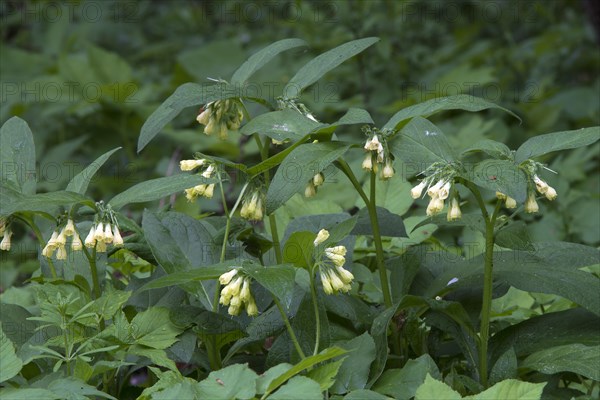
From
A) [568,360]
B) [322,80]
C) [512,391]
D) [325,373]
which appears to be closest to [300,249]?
[325,373]

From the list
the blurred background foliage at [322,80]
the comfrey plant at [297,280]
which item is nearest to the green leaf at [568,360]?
the comfrey plant at [297,280]

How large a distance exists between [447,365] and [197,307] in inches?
25.9

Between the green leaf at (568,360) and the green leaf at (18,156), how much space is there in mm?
1164

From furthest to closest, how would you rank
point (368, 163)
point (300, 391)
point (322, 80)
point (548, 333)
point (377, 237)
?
point (322, 80)
point (548, 333)
point (377, 237)
point (368, 163)
point (300, 391)

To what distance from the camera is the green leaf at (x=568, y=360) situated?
1.76 metres

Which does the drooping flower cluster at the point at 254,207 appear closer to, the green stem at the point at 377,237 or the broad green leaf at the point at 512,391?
the green stem at the point at 377,237

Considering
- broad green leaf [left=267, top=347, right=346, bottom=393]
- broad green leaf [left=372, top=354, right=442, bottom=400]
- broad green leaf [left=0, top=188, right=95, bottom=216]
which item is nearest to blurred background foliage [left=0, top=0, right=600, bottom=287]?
broad green leaf [left=372, top=354, right=442, bottom=400]

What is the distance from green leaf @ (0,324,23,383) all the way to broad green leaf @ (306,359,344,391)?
52 cm

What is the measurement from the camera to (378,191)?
8.80 ft

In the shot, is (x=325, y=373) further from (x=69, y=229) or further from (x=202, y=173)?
(x=69, y=229)

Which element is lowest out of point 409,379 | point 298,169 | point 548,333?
point 548,333

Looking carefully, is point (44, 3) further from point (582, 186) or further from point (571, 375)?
point (571, 375)

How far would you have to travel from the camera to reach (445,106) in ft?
5.56

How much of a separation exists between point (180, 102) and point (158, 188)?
0.18 metres
